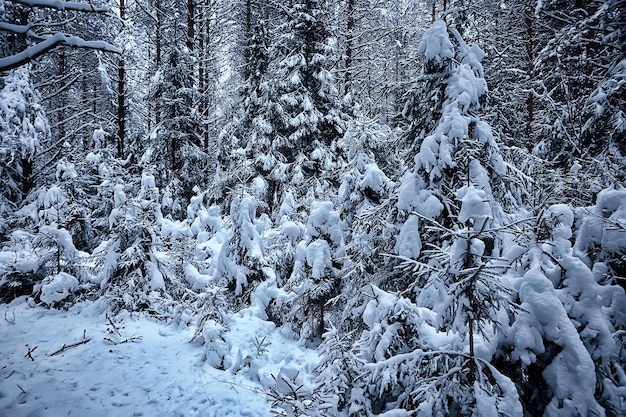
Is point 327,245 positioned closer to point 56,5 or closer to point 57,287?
point 56,5

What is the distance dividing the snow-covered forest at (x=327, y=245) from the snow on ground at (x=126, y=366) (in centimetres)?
4

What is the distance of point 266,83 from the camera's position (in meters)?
12.1

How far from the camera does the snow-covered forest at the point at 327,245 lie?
237cm

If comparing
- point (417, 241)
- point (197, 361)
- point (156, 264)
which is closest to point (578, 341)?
point (417, 241)

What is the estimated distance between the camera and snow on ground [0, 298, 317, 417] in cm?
403

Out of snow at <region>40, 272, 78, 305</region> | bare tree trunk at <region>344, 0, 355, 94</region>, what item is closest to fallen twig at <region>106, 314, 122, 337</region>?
snow at <region>40, 272, 78, 305</region>

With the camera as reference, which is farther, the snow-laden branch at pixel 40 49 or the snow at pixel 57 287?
the snow at pixel 57 287

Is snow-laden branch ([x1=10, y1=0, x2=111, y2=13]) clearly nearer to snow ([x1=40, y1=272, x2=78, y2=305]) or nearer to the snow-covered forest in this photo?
the snow-covered forest

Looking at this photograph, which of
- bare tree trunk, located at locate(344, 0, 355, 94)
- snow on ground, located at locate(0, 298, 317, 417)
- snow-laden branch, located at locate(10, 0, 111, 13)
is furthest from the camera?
bare tree trunk, located at locate(344, 0, 355, 94)

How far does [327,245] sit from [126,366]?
3821 millimetres

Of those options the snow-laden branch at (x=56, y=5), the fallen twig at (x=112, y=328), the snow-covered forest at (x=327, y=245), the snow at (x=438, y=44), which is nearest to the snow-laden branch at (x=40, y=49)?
the snow-covered forest at (x=327, y=245)

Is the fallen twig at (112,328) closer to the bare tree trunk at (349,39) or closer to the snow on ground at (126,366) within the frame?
the snow on ground at (126,366)

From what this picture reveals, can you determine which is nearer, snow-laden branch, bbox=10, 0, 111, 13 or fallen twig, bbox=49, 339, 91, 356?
snow-laden branch, bbox=10, 0, 111, 13

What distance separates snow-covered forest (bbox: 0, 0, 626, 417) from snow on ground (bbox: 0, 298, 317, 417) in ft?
0.13
